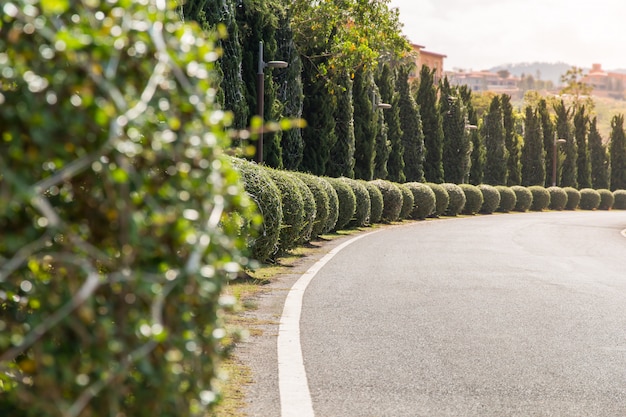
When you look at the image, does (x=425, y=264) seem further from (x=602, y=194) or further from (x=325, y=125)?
(x=602, y=194)

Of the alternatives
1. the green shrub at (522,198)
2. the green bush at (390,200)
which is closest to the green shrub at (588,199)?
the green shrub at (522,198)

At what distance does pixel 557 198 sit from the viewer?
67.6 metres

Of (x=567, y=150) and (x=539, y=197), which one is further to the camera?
(x=567, y=150)

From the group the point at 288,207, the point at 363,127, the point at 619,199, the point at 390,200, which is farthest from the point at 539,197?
the point at 288,207

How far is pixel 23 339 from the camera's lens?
1910 millimetres

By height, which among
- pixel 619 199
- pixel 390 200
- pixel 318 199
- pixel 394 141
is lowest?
pixel 619 199

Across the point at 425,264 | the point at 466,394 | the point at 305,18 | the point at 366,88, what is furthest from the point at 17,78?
the point at 366,88

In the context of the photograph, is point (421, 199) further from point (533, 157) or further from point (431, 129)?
point (533, 157)

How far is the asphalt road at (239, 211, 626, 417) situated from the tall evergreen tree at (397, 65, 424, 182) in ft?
118

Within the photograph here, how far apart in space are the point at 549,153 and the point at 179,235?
254ft

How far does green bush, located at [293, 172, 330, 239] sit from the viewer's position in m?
20.6

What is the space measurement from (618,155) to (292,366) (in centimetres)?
8547

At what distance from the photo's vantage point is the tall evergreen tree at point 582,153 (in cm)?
8062

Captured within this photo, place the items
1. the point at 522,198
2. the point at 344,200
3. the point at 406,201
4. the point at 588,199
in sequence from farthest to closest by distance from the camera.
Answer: the point at 588,199 < the point at 522,198 < the point at 406,201 < the point at 344,200
